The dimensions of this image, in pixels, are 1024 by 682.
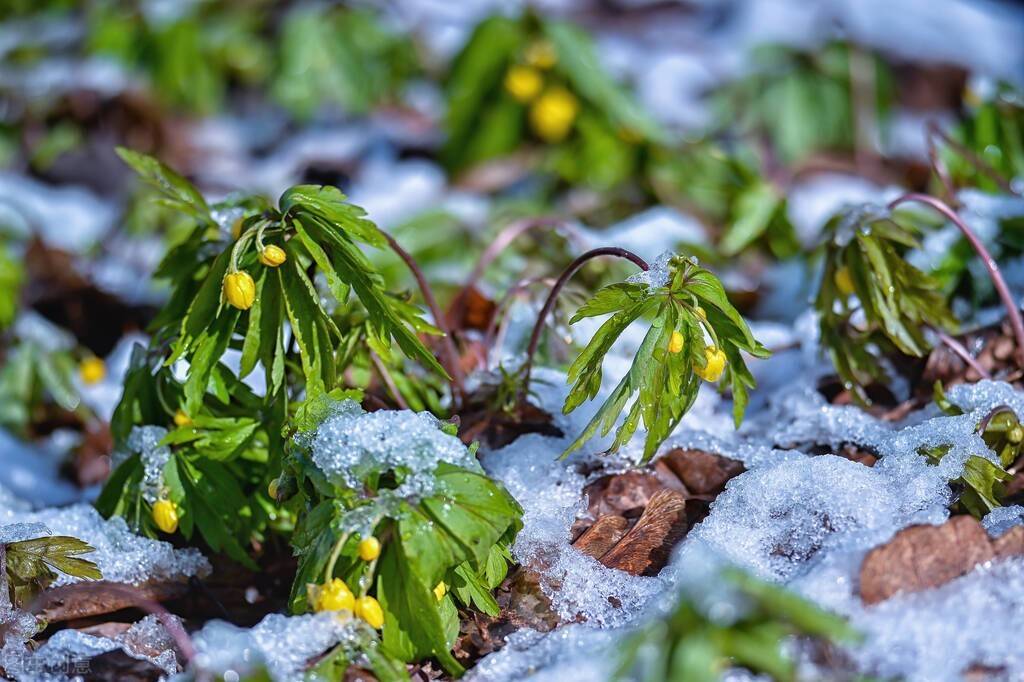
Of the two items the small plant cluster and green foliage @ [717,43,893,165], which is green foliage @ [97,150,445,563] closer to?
the small plant cluster

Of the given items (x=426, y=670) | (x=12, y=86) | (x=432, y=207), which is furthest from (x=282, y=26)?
(x=426, y=670)

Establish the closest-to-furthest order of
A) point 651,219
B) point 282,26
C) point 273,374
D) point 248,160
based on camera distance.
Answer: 1. point 273,374
2. point 651,219
3. point 248,160
4. point 282,26

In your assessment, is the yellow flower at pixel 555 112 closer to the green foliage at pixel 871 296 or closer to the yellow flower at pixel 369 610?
the green foliage at pixel 871 296

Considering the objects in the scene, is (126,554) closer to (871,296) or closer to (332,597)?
(332,597)

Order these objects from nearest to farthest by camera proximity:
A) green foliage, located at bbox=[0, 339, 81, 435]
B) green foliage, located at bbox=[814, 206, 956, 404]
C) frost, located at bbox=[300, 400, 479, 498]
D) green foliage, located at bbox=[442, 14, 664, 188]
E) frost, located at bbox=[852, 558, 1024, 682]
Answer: frost, located at bbox=[852, 558, 1024, 682], frost, located at bbox=[300, 400, 479, 498], green foliage, located at bbox=[814, 206, 956, 404], green foliage, located at bbox=[0, 339, 81, 435], green foliage, located at bbox=[442, 14, 664, 188]

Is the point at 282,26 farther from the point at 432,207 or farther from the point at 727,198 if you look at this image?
the point at 727,198

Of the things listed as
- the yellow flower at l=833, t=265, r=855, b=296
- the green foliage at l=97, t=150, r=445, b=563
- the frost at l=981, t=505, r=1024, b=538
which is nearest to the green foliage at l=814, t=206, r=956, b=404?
the yellow flower at l=833, t=265, r=855, b=296
